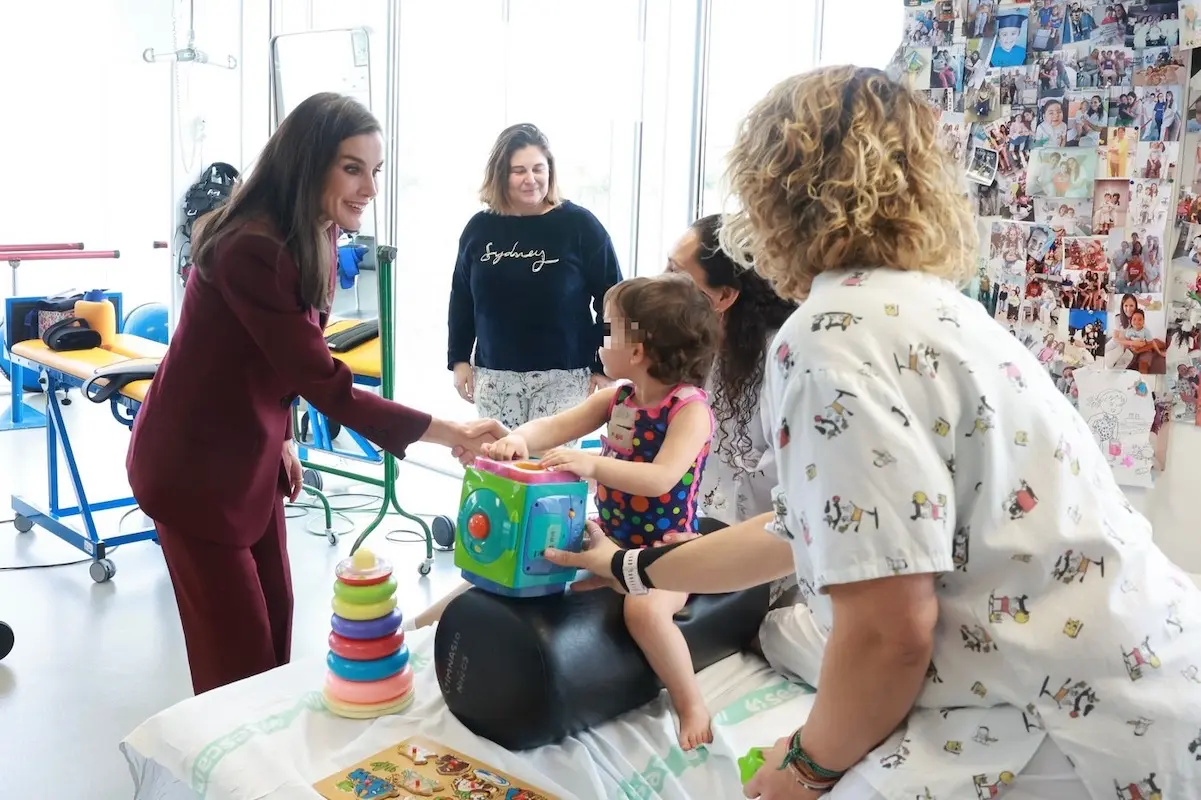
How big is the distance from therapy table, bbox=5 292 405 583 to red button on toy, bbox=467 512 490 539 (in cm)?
208

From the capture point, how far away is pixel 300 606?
10.9ft

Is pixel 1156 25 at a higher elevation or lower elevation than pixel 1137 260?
higher

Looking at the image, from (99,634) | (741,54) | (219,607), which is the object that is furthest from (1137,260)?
(99,634)

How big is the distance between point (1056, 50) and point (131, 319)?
5.64 m

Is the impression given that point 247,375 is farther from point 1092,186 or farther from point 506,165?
point 1092,186

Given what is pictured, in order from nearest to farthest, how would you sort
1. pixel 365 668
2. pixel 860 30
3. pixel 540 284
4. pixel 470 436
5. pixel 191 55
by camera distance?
pixel 365 668
pixel 470 436
pixel 540 284
pixel 860 30
pixel 191 55

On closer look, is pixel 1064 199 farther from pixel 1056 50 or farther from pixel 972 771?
pixel 972 771

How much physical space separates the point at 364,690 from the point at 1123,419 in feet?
6.04

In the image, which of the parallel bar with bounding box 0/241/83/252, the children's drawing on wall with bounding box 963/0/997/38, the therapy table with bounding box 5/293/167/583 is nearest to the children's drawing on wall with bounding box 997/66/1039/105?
the children's drawing on wall with bounding box 963/0/997/38

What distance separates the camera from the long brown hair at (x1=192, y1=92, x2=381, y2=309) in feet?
6.15

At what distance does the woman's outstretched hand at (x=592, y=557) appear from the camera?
1.60 m

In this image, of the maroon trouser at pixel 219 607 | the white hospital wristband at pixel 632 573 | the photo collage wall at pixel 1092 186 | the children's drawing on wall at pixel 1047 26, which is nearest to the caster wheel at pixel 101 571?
the maroon trouser at pixel 219 607

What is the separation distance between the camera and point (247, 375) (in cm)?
191

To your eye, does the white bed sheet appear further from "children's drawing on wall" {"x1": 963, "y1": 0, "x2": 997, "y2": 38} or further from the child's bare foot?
"children's drawing on wall" {"x1": 963, "y1": 0, "x2": 997, "y2": 38}
